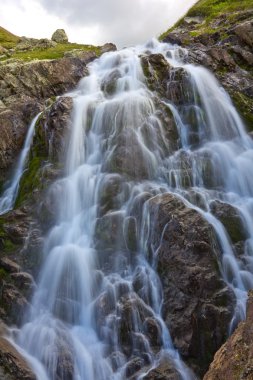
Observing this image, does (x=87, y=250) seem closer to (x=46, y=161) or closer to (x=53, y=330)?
(x=53, y=330)

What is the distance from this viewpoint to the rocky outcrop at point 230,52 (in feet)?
67.2

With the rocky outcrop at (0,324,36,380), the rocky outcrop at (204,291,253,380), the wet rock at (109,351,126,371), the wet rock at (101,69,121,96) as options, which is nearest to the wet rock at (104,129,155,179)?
the wet rock at (101,69,121,96)

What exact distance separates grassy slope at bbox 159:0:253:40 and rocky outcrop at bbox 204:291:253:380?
2868cm

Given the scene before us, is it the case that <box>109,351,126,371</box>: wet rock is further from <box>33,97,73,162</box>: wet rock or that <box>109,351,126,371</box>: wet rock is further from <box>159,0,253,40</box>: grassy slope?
<box>159,0,253,40</box>: grassy slope

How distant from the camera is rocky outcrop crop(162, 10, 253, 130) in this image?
67.2ft

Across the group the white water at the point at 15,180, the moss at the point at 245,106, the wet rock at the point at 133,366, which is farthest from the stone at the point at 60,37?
the wet rock at the point at 133,366

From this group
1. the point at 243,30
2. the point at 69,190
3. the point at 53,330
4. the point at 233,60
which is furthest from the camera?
the point at 243,30

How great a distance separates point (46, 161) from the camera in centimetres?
1677

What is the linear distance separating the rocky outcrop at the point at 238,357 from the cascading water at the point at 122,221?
3245 mm

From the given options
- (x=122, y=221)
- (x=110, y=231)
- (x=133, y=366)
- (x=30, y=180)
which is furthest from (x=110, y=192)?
(x=133, y=366)

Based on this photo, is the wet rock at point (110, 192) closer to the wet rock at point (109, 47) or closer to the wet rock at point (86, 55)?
the wet rock at point (86, 55)

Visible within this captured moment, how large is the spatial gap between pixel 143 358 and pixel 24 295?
154 inches

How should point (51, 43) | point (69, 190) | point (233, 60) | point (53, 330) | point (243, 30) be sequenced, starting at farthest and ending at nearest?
1. point (51, 43)
2. point (243, 30)
3. point (233, 60)
4. point (69, 190)
5. point (53, 330)

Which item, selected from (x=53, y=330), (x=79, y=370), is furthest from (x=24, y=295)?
(x=79, y=370)
